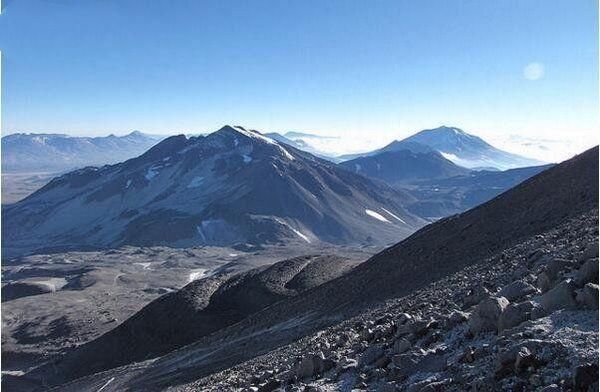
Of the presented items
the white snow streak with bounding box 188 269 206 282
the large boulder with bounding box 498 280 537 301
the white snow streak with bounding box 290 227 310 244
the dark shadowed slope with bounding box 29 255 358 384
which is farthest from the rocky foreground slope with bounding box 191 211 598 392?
the white snow streak with bounding box 290 227 310 244

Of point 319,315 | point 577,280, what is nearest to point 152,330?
point 319,315

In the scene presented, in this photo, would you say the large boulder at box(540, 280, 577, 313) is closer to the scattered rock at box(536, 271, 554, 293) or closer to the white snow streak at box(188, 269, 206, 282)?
the scattered rock at box(536, 271, 554, 293)

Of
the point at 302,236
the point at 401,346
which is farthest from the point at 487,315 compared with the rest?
the point at 302,236

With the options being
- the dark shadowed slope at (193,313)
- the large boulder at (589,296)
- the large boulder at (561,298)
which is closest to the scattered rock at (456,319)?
the large boulder at (561,298)

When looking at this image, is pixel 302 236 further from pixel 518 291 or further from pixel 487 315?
pixel 487 315

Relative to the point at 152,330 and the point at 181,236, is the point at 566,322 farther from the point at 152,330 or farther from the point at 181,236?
the point at 181,236
